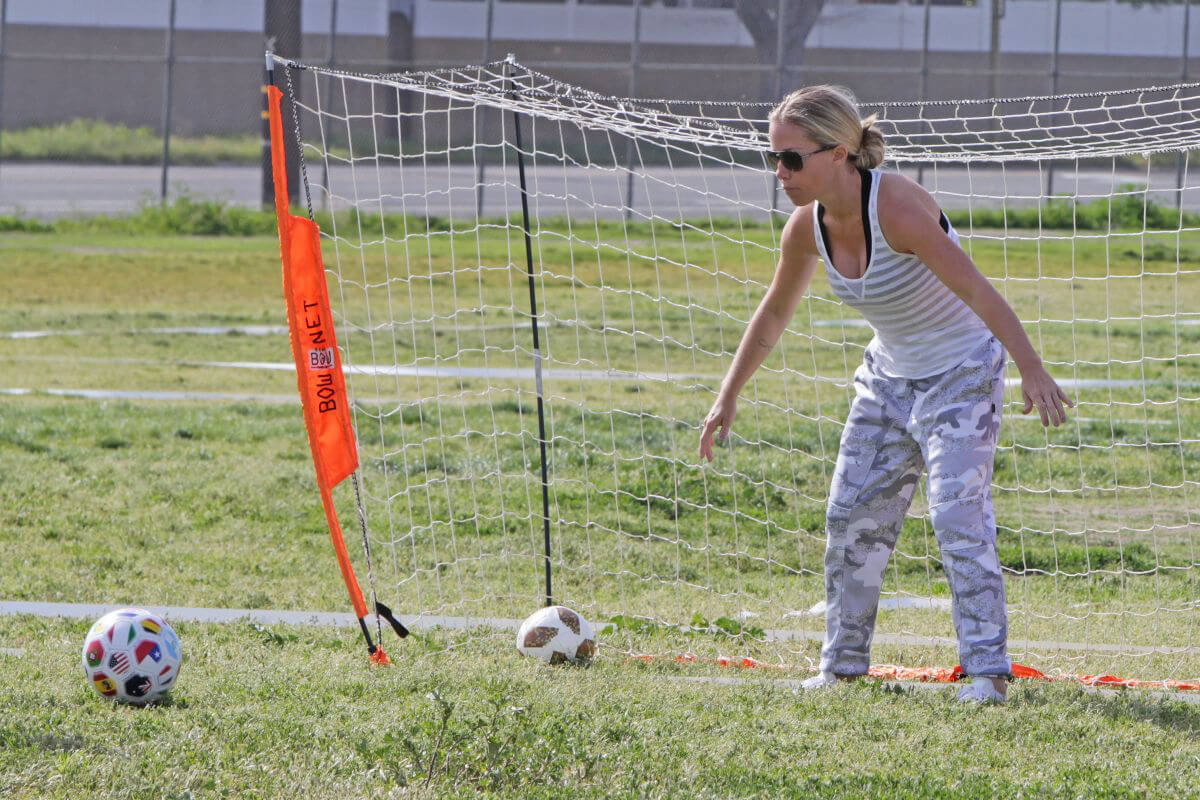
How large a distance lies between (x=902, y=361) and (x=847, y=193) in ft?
1.97

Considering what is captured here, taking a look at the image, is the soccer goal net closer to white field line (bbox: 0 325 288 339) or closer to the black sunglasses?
white field line (bbox: 0 325 288 339)

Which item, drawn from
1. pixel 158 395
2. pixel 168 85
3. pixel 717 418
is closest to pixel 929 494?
pixel 717 418

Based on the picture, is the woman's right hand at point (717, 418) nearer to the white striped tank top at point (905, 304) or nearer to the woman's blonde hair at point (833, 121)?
the white striped tank top at point (905, 304)

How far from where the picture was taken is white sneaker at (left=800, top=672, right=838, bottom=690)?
5.33 meters

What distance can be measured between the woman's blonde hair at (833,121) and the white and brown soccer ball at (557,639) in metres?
2.02

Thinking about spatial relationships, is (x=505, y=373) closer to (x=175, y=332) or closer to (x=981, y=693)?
(x=175, y=332)

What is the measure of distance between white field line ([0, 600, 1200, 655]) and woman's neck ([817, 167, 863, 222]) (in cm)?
206

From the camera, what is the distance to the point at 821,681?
17.6ft

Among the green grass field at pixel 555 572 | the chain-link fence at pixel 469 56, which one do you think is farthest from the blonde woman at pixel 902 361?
the chain-link fence at pixel 469 56

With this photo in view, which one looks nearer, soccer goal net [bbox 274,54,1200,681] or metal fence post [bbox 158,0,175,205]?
soccer goal net [bbox 274,54,1200,681]

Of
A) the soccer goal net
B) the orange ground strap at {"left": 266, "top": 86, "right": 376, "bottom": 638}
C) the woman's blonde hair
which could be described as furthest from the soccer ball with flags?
the woman's blonde hair

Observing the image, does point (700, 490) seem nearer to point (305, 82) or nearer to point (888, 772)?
point (888, 772)

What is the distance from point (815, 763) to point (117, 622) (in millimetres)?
2282

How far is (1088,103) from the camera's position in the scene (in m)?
26.7
